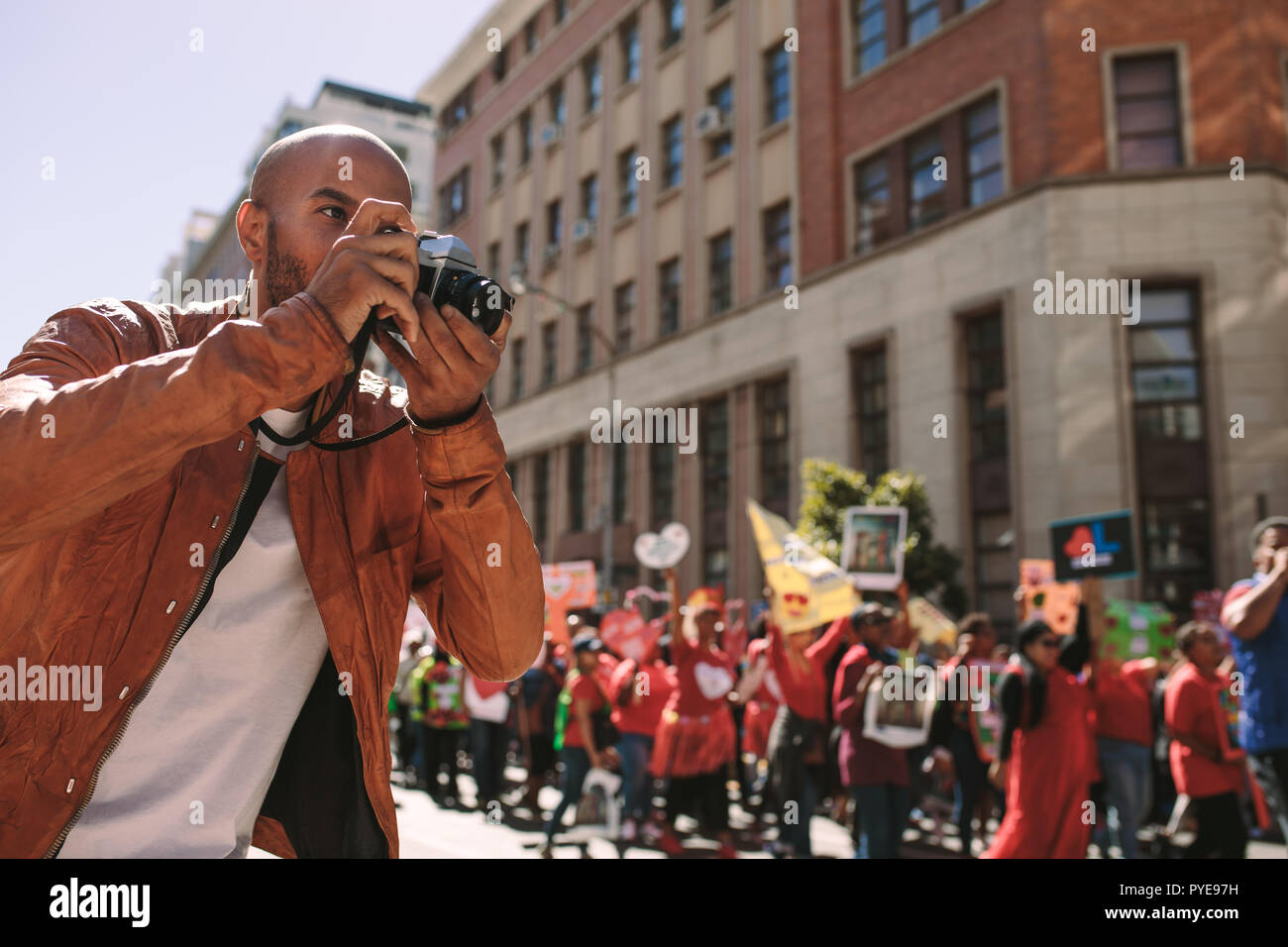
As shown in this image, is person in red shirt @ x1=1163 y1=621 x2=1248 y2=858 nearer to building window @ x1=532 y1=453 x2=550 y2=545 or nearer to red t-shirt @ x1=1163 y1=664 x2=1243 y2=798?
red t-shirt @ x1=1163 y1=664 x2=1243 y2=798

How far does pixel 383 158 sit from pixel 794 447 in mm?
24969

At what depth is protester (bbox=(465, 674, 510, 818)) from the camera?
1265 centimetres

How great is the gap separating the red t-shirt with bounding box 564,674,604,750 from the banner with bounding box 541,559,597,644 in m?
3.95

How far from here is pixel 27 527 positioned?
3.50 ft

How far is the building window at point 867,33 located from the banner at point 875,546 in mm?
17418

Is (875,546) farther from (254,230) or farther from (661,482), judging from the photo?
(661,482)

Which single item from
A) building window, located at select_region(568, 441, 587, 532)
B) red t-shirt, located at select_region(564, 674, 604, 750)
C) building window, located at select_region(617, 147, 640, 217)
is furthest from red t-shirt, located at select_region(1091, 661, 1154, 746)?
building window, located at select_region(617, 147, 640, 217)

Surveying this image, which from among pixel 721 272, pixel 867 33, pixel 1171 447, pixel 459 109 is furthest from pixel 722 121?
pixel 459 109

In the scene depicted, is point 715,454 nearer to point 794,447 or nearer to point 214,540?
point 794,447

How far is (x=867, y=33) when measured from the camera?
2638 cm

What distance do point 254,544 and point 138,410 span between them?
43 cm

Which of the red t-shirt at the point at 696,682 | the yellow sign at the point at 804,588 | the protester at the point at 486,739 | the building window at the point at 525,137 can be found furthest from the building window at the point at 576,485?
the red t-shirt at the point at 696,682

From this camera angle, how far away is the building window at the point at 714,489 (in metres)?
28.4
